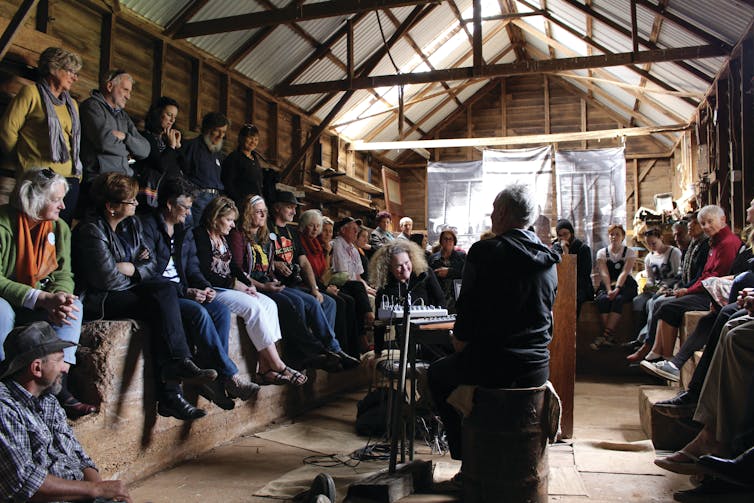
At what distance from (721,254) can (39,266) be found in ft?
16.0

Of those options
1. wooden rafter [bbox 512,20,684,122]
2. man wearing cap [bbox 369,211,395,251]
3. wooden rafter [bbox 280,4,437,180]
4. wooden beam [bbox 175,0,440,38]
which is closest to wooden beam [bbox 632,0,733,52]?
wooden rafter [bbox 280,4,437,180]

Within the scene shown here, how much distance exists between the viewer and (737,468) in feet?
8.54

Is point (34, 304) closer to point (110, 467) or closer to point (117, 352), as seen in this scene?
point (117, 352)

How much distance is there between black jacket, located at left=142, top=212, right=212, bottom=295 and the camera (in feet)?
12.5

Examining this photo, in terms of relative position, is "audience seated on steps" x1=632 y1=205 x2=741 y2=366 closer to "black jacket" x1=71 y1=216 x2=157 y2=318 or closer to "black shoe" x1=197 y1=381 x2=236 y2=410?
"black shoe" x1=197 y1=381 x2=236 y2=410

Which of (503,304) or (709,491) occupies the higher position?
(503,304)

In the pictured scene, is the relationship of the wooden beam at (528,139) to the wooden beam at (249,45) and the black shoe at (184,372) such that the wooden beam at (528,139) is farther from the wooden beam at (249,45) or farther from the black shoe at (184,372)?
the black shoe at (184,372)

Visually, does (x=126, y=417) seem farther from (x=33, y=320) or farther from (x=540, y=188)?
(x=540, y=188)

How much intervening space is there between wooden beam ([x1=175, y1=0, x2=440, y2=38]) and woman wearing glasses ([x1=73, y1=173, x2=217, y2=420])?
422 centimetres

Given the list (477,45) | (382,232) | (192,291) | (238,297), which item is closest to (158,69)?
(382,232)

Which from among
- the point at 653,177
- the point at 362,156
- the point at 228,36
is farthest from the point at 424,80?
the point at 653,177

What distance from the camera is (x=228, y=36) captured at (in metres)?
8.72

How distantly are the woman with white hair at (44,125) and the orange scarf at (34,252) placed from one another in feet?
2.31

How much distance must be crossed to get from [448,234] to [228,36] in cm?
439
